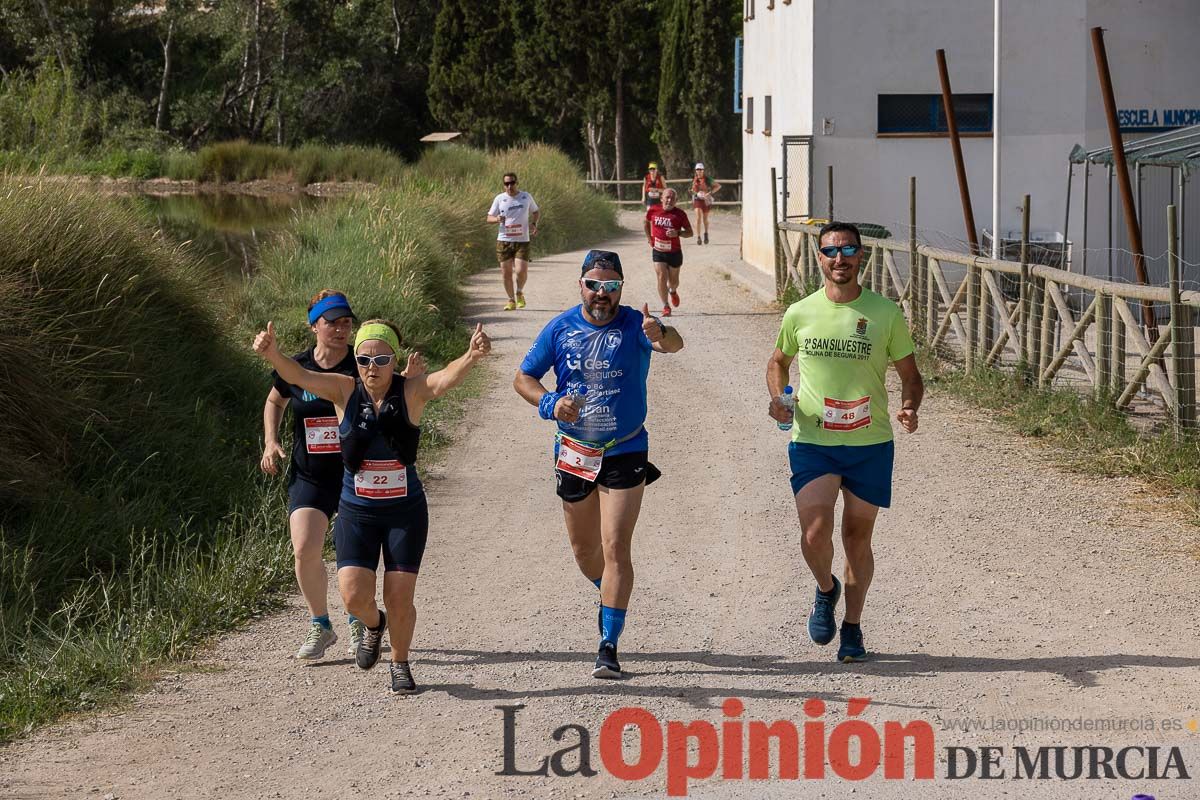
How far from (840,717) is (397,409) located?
2170 mm

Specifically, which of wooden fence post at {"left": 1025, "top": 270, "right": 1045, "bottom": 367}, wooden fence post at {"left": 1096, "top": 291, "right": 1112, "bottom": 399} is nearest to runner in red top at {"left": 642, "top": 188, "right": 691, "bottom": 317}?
wooden fence post at {"left": 1025, "top": 270, "right": 1045, "bottom": 367}

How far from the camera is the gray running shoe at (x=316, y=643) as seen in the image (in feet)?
22.9

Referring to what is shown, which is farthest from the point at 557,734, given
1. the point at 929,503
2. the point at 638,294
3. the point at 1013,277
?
the point at 638,294

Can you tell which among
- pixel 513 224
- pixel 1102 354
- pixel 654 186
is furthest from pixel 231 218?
pixel 1102 354

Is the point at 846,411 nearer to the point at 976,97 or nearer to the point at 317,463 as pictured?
the point at 317,463

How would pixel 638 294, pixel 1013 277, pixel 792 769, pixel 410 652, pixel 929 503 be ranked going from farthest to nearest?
pixel 638 294 → pixel 1013 277 → pixel 929 503 → pixel 410 652 → pixel 792 769

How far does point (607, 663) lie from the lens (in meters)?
6.56

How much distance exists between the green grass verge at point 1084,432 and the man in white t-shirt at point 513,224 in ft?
24.3

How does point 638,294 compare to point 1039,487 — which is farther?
point 638,294

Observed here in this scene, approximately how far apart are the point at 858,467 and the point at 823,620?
0.74 meters

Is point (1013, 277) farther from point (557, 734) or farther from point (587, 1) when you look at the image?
point (587, 1)

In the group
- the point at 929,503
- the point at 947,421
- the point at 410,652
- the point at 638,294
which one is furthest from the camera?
the point at 638,294

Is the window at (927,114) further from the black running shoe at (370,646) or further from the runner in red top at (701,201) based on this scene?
the black running shoe at (370,646)

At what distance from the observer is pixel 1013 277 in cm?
1488
